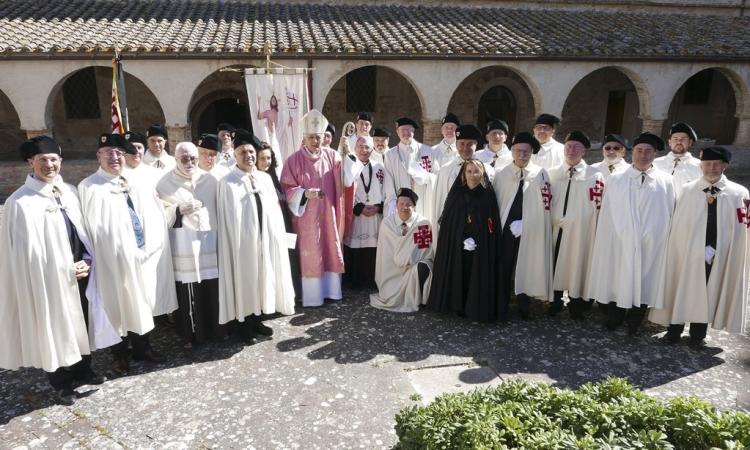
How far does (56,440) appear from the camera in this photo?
12.9 feet

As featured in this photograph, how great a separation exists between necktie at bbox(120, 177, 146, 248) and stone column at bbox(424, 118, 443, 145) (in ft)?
33.8

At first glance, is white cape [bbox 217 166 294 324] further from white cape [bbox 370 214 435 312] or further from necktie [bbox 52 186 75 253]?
white cape [bbox 370 214 435 312]

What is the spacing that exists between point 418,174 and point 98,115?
12.5 m

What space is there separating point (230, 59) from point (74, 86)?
6.16 meters

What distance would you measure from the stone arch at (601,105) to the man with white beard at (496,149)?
11.5 m

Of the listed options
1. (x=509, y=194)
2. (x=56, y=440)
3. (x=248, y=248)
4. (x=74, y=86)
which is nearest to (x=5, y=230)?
(x=56, y=440)

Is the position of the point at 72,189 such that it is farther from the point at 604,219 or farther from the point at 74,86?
the point at 74,86

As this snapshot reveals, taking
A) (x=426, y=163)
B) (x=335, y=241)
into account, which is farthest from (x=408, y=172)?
(x=335, y=241)

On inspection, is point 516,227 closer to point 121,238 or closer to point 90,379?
point 121,238

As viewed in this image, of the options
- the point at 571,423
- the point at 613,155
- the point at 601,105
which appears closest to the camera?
the point at 571,423

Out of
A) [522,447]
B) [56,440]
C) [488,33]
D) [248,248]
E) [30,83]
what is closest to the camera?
[522,447]

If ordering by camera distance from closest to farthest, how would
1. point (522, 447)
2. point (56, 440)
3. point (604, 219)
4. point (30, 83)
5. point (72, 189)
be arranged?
point (522, 447) → point (56, 440) → point (72, 189) → point (604, 219) → point (30, 83)

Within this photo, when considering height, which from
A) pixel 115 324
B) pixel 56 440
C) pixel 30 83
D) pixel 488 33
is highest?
pixel 488 33

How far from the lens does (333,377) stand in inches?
190
